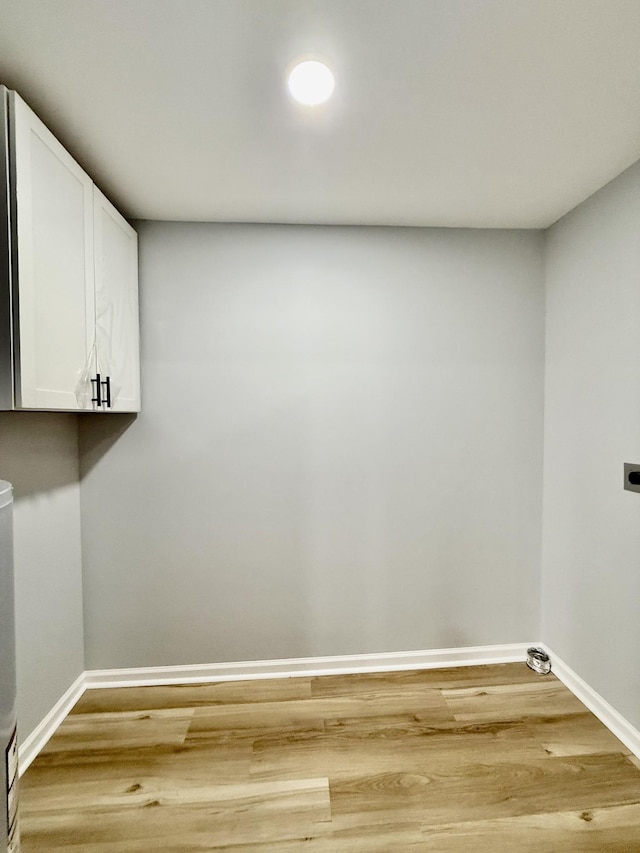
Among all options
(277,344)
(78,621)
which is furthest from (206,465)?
(78,621)

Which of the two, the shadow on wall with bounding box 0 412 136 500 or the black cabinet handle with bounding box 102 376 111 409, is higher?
the black cabinet handle with bounding box 102 376 111 409

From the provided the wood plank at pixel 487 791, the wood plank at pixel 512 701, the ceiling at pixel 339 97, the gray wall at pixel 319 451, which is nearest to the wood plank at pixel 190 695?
the gray wall at pixel 319 451

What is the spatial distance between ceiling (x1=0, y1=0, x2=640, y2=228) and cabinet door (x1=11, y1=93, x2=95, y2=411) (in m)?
0.19

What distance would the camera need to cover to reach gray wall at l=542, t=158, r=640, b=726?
1.70 meters

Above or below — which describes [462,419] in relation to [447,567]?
above

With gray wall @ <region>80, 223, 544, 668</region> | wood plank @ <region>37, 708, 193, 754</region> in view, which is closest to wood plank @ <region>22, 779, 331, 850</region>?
wood plank @ <region>37, 708, 193, 754</region>

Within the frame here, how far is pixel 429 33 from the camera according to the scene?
105cm

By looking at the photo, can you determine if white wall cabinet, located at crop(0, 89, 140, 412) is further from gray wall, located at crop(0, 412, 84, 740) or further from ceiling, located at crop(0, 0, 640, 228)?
gray wall, located at crop(0, 412, 84, 740)

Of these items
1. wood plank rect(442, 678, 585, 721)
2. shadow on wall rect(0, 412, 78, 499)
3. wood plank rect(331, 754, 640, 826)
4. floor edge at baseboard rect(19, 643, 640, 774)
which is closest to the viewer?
wood plank rect(331, 754, 640, 826)

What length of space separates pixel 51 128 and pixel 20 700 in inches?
84.0

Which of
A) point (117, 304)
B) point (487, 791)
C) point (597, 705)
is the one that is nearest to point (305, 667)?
point (487, 791)

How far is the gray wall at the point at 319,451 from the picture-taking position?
2.09 m

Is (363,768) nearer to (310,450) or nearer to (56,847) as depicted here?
(56,847)

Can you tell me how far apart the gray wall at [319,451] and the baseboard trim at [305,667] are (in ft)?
0.17
